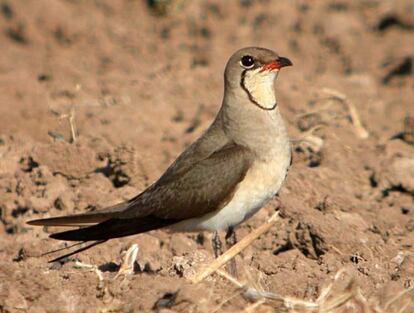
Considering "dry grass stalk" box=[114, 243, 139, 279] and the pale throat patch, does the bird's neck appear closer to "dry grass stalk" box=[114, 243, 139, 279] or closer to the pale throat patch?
the pale throat patch

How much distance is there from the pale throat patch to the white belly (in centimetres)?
40

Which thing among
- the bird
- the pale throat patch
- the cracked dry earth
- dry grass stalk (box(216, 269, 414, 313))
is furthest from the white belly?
dry grass stalk (box(216, 269, 414, 313))

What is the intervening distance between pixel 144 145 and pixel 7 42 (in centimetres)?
394

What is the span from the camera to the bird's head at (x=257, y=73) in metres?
6.11

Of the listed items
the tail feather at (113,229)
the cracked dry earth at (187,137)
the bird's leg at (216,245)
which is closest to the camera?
the cracked dry earth at (187,137)

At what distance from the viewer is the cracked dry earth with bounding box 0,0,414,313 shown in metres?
5.26

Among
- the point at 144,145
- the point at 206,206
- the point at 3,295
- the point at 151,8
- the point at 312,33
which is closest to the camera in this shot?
the point at 3,295

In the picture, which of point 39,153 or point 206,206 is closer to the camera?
point 206,206

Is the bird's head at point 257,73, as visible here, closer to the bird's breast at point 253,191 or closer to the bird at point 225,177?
the bird at point 225,177

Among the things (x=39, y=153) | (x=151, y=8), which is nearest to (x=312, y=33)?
(x=151, y=8)

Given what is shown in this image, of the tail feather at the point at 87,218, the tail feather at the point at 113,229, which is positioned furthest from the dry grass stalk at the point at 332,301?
the tail feather at the point at 87,218

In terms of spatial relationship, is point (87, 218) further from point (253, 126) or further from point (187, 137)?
point (187, 137)

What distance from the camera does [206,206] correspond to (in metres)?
5.86

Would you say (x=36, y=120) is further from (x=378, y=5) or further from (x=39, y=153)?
(x=378, y=5)
